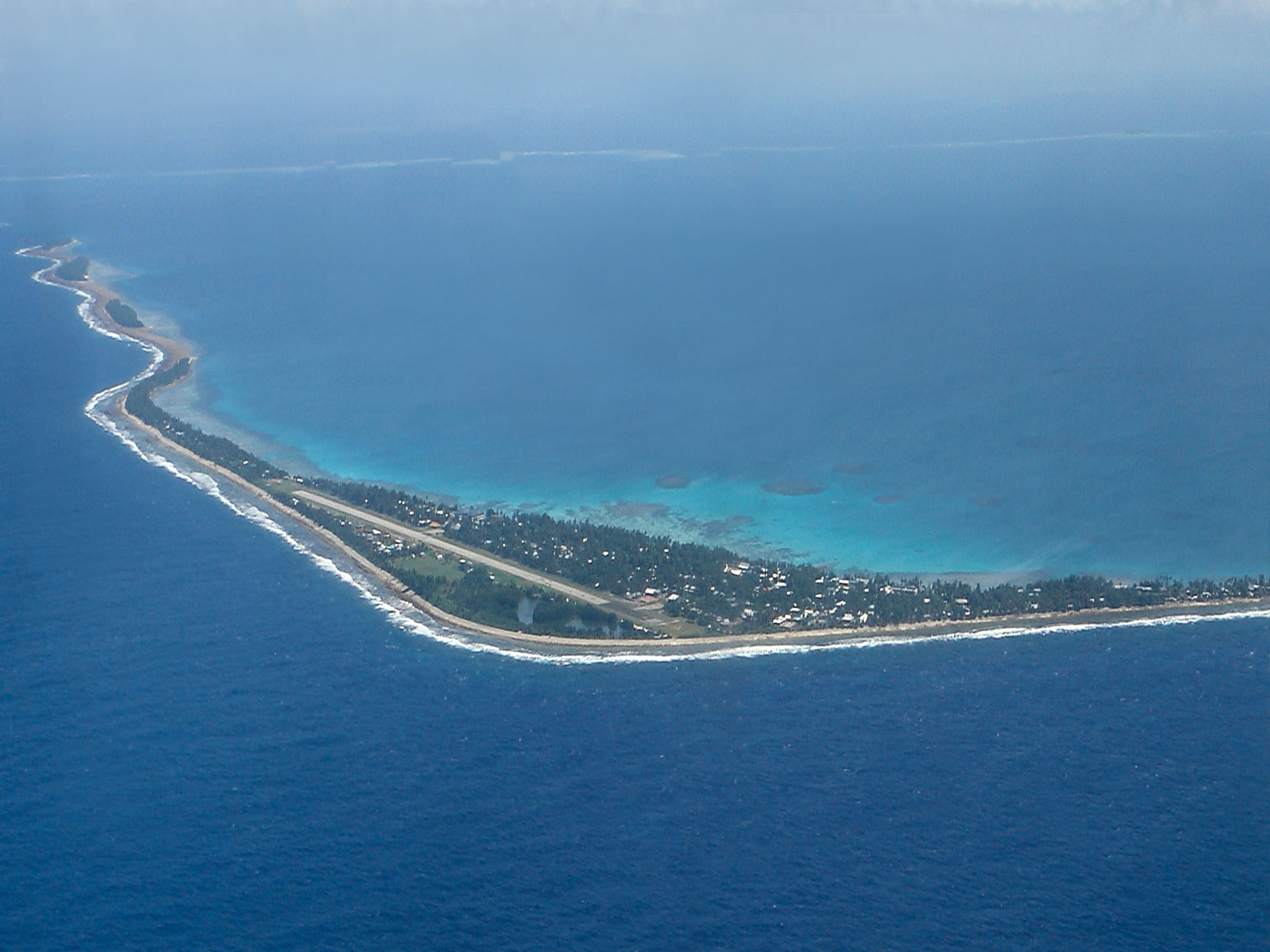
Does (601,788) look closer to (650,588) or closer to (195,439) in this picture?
(650,588)

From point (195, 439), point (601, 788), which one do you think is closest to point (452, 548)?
point (195, 439)

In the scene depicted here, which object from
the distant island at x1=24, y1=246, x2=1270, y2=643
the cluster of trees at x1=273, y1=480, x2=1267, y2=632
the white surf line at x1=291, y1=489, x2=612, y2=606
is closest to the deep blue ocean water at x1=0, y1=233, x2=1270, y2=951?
the distant island at x1=24, y1=246, x2=1270, y2=643

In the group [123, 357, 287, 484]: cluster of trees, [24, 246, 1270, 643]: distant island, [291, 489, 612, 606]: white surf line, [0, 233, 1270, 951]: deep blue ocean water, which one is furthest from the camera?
[123, 357, 287, 484]: cluster of trees

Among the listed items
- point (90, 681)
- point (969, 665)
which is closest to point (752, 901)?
point (969, 665)

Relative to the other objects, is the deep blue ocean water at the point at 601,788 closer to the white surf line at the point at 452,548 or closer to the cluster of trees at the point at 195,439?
the white surf line at the point at 452,548

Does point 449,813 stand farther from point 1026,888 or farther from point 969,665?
point 969,665

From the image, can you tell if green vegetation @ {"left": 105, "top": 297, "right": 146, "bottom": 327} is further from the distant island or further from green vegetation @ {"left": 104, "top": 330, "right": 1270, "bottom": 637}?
green vegetation @ {"left": 104, "top": 330, "right": 1270, "bottom": 637}
